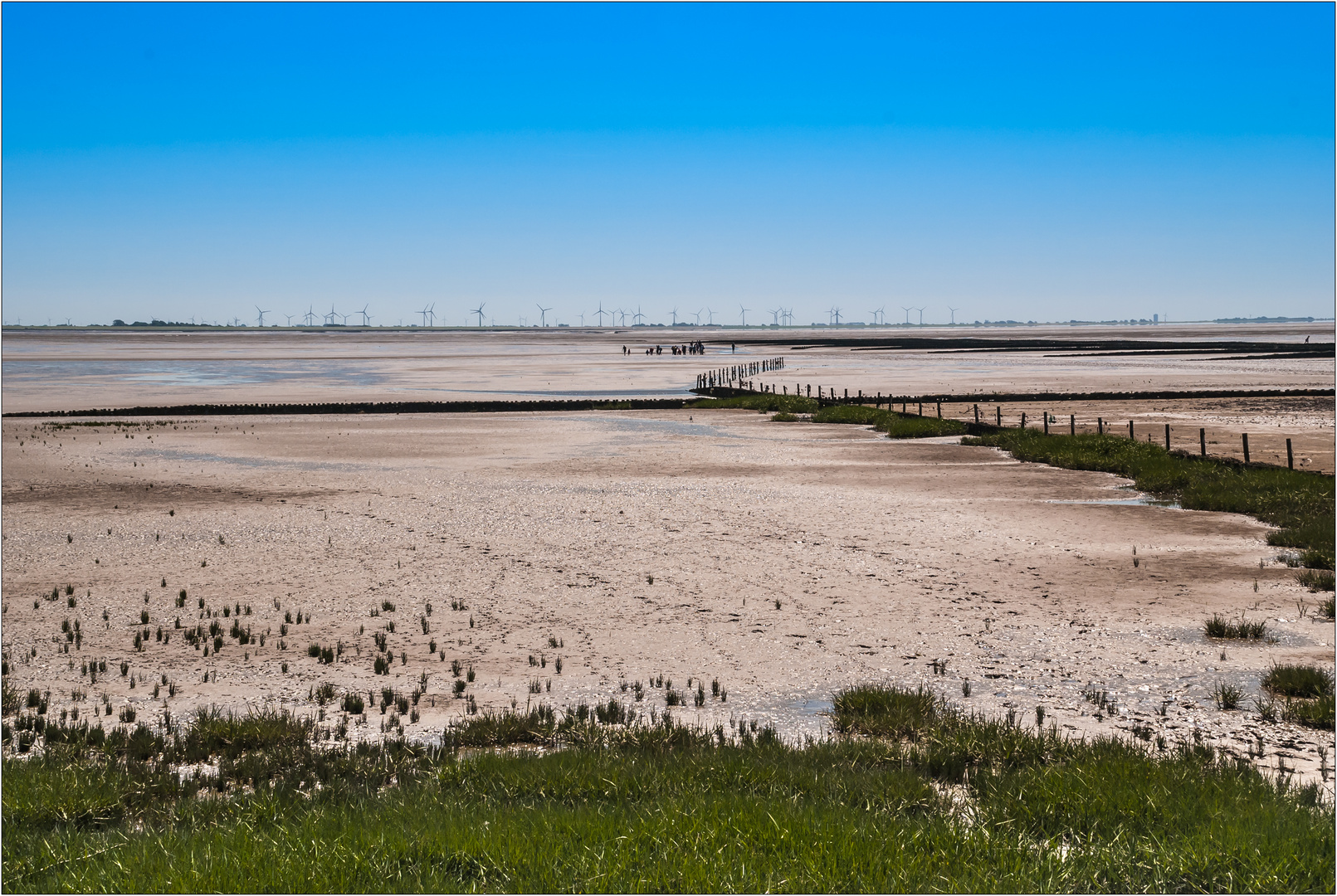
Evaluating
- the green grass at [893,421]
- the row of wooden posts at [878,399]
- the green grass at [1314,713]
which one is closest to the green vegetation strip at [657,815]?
the green grass at [1314,713]

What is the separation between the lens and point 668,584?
20.6 meters

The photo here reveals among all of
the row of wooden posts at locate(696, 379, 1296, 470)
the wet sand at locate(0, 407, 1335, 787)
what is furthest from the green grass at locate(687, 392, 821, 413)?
the wet sand at locate(0, 407, 1335, 787)

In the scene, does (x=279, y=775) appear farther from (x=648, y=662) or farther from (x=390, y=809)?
(x=648, y=662)

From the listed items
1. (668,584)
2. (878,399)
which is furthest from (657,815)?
(878,399)

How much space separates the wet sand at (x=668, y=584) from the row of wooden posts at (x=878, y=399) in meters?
5.93

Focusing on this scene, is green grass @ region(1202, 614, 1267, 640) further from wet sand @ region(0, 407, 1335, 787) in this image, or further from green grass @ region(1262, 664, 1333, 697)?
green grass @ region(1262, 664, 1333, 697)

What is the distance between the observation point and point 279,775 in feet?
35.0

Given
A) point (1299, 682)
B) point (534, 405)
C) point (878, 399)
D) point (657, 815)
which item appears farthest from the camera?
point (534, 405)

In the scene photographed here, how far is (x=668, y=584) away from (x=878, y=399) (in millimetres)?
49439

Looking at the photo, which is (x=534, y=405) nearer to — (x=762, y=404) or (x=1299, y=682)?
(x=762, y=404)

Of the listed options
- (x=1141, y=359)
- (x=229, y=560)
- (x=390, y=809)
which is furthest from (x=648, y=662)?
(x=1141, y=359)

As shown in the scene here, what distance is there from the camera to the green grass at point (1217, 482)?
23844 mm

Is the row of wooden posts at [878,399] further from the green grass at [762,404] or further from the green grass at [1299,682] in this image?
the green grass at [1299,682]

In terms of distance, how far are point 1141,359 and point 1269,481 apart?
11853cm
